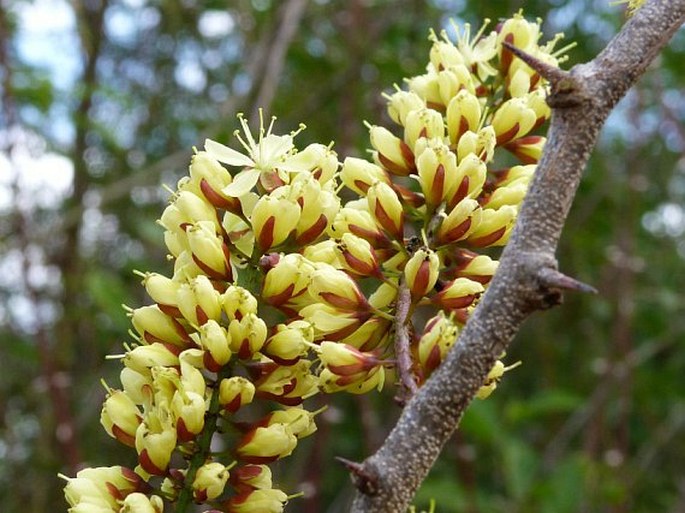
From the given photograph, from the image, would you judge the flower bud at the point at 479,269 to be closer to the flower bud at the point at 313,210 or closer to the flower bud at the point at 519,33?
the flower bud at the point at 313,210

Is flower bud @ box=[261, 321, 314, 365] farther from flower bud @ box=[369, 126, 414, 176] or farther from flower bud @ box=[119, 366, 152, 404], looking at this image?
flower bud @ box=[369, 126, 414, 176]

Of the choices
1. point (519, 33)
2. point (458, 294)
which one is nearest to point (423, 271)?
point (458, 294)

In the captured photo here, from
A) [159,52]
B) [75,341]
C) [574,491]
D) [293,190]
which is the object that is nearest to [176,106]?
[159,52]

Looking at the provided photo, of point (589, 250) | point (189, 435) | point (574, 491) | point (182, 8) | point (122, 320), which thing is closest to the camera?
point (189, 435)

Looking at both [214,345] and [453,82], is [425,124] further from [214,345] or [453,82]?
[214,345]

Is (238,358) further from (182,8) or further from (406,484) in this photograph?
(182,8)

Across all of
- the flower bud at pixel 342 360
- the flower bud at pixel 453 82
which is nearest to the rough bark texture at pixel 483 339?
the flower bud at pixel 342 360
